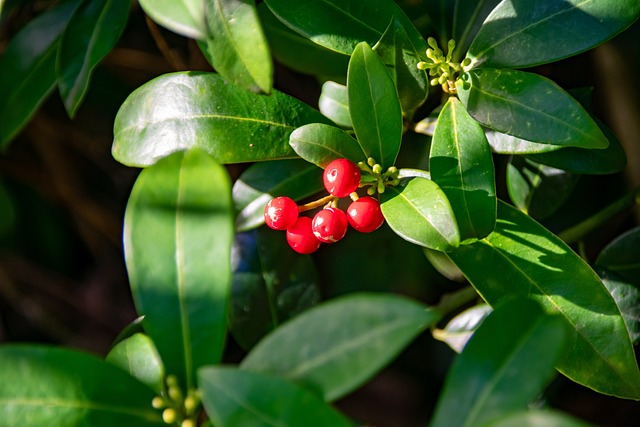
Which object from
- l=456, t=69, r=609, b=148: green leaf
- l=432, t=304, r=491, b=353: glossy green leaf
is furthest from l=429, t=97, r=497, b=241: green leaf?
l=432, t=304, r=491, b=353: glossy green leaf

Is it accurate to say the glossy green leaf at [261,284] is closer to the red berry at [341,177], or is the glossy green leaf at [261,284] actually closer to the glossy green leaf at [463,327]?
the glossy green leaf at [463,327]

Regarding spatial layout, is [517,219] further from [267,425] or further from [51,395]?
[51,395]

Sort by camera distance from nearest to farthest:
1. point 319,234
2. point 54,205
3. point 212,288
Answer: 1. point 212,288
2. point 319,234
3. point 54,205

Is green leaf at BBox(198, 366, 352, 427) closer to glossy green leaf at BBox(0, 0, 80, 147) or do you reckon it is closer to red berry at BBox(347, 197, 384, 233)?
red berry at BBox(347, 197, 384, 233)

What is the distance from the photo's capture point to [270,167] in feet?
3.41

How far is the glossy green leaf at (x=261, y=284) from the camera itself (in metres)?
1.20

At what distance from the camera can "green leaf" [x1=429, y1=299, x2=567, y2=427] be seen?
23.5 inches

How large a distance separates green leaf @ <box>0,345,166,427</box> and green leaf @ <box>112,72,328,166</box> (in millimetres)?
279

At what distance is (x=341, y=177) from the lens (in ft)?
2.71

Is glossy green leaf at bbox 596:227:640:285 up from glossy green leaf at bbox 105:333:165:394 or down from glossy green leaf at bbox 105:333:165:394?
down

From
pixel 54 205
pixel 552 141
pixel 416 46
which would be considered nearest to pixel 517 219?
pixel 552 141

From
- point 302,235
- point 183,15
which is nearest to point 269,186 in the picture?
point 302,235

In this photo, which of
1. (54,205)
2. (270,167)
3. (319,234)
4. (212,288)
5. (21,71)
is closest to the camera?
(212,288)

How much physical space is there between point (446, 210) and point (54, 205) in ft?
4.82
